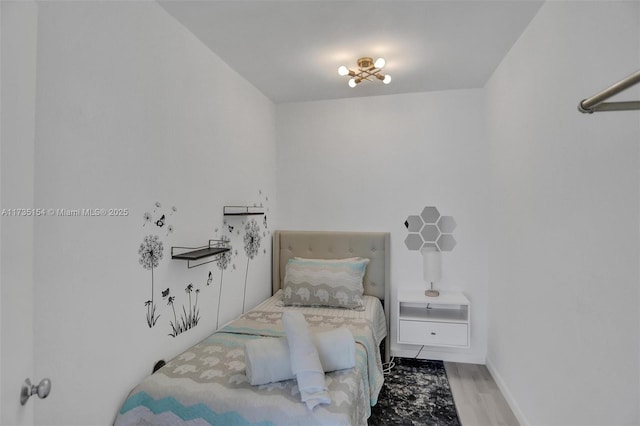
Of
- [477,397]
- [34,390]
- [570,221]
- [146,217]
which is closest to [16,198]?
[34,390]

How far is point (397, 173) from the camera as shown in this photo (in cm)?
320

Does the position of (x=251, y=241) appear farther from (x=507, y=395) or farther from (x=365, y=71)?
(x=507, y=395)

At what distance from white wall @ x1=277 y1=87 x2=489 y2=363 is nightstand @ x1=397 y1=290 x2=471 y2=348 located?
23 centimetres

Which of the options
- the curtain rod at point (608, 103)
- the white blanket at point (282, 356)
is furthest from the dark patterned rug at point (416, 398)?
the curtain rod at point (608, 103)

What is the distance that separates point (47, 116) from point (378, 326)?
2.49m

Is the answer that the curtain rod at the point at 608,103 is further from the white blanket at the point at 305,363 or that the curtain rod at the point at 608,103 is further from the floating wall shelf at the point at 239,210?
the floating wall shelf at the point at 239,210

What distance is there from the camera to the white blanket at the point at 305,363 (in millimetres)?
1441

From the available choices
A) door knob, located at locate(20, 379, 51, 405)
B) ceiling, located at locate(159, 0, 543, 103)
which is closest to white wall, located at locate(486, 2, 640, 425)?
ceiling, located at locate(159, 0, 543, 103)

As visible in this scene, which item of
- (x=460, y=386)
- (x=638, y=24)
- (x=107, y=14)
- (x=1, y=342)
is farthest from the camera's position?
(x=460, y=386)

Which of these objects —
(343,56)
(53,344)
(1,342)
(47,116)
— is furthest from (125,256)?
(343,56)

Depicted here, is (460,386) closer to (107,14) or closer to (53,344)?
(53,344)

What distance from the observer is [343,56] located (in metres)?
2.39

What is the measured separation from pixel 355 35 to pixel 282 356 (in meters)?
1.90

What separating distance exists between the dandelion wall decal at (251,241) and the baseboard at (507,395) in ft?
6.80
